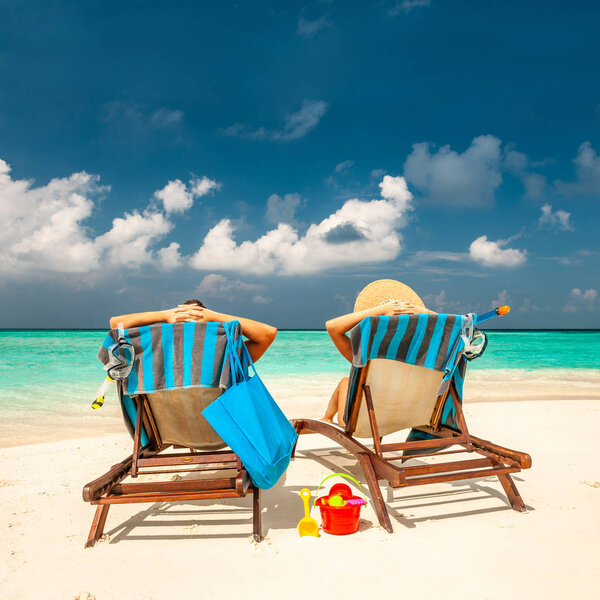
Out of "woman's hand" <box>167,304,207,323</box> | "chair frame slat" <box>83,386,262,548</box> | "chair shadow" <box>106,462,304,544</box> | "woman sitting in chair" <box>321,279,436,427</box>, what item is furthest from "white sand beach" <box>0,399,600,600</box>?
"woman's hand" <box>167,304,207,323</box>

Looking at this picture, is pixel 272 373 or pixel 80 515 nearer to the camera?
pixel 80 515

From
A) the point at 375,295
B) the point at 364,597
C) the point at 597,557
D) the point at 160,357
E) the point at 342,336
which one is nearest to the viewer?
the point at 364,597

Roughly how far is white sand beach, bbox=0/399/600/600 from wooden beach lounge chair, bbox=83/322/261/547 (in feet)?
0.92

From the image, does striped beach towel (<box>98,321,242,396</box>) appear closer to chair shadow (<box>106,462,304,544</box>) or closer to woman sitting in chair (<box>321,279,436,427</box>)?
woman sitting in chair (<box>321,279,436,427</box>)

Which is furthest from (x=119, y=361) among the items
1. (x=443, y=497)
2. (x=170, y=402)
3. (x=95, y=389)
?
(x=95, y=389)

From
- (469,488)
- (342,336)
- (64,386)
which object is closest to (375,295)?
(342,336)

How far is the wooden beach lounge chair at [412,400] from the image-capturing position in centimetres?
296

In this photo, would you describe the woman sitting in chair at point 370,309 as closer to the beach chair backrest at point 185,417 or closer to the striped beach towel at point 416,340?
the striped beach towel at point 416,340

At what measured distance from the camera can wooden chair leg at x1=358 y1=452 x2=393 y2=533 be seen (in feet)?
9.22

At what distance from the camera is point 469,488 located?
362 cm

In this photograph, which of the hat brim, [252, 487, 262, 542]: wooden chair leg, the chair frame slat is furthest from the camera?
the hat brim

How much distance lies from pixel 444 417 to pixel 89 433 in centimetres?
512

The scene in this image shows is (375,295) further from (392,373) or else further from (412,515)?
(412,515)

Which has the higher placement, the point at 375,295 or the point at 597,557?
the point at 375,295
